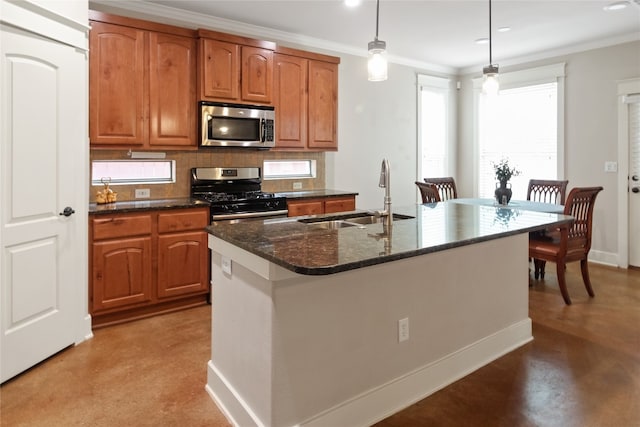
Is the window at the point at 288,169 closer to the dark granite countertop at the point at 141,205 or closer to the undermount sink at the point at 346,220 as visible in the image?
the dark granite countertop at the point at 141,205

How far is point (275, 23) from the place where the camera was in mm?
4285

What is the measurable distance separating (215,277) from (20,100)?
1.59 meters

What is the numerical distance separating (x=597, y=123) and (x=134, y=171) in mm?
5175

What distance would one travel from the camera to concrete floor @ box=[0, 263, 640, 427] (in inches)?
81.9

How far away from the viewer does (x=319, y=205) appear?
4316mm

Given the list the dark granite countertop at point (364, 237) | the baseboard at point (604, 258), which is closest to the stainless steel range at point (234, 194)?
the dark granite countertop at point (364, 237)

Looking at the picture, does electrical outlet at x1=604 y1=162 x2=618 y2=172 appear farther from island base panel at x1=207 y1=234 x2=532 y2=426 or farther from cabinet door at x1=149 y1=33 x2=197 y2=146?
cabinet door at x1=149 y1=33 x2=197 y2=146

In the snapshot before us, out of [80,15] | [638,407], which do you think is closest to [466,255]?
[638,407]

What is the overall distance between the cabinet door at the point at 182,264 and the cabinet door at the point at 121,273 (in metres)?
0.11

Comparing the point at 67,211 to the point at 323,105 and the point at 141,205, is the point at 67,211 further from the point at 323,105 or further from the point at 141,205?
the point at 323,105

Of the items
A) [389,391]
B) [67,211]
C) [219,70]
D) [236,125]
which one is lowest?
[389,391]

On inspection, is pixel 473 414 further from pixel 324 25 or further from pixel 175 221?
pixel 324 25

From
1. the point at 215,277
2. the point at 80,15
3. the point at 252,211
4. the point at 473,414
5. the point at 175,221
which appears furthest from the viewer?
the point at 252,211

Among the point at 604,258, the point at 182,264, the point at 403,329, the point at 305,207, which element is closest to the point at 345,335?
Answer: the point at 403,329
